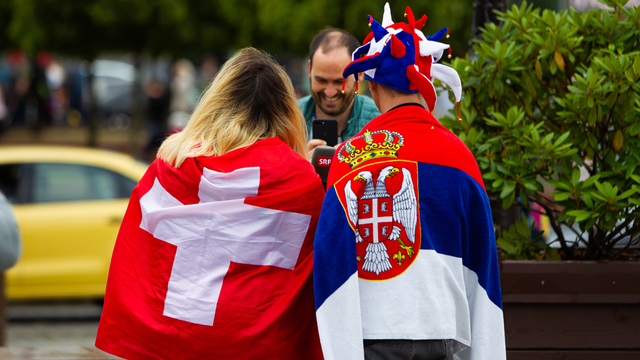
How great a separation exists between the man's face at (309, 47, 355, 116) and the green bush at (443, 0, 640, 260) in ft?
1.83

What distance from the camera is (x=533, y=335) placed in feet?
12.3

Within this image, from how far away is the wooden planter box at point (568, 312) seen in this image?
373cm

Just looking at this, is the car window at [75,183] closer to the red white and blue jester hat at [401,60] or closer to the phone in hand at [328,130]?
the phone in hand at [328,130]

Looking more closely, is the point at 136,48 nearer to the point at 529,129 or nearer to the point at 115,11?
the point at 115,11

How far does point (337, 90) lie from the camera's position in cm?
422

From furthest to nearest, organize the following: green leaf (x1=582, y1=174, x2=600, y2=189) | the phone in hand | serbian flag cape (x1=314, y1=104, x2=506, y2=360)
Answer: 1. the phone in hand
2. green leaf (x1=582, y1=174, x2=600, y2=189)
3. serbian flag cape (x1=314, y1=104, x2=506, y2=360)

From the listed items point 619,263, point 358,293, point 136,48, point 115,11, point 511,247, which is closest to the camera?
point 358,293

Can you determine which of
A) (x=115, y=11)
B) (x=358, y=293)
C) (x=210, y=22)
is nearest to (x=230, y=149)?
(x=358, y=293)

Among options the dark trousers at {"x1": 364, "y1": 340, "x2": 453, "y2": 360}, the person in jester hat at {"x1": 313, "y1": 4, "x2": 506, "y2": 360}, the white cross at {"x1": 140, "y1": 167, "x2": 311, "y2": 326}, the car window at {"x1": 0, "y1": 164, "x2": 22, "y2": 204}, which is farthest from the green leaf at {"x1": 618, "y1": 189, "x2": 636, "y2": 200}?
the car window at {"x1": 0, "y1": 164, "x2": 22, "y2": 204}

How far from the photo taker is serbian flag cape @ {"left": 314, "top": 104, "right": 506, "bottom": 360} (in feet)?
8.52

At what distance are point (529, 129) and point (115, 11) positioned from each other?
12.0 meters

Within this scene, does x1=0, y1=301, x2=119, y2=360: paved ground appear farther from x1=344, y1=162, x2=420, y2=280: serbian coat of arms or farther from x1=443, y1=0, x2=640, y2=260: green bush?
x1=344, y1=162, x2=420, y2=280: serbian coat of arms

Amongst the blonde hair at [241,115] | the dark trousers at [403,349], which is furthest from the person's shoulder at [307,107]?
the dark trousers at [403,349]

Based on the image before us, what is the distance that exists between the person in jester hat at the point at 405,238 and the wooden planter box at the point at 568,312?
1035mm
